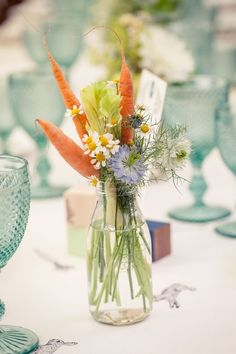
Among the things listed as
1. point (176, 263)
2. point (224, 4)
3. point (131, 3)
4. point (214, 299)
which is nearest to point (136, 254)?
point (214, 299)

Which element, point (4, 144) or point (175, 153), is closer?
point (175, 153)

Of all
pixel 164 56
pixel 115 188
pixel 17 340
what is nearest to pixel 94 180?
pixel 115 188

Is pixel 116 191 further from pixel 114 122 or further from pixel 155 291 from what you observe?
pixel 155 291

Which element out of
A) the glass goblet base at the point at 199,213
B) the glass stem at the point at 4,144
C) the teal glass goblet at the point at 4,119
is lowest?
the glass goblet base at the point at 199,213

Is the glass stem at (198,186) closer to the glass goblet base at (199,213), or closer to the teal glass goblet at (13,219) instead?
the glass goblet base at (199,213)

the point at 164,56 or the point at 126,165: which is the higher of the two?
the point at 164,56

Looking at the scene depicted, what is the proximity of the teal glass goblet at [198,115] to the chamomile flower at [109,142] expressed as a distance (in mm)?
570

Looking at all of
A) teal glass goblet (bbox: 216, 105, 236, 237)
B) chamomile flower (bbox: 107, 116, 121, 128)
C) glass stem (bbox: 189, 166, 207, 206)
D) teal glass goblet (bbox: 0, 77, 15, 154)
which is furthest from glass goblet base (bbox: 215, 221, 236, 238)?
teal glass goblet (bbox: 0, 77, 15, 154)

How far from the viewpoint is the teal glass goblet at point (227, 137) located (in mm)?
1573

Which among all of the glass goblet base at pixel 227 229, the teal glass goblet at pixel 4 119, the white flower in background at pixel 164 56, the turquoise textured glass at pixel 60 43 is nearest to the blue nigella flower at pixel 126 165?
the glass goblet base at pixel 227 229

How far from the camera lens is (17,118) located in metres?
1.92

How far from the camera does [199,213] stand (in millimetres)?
1696

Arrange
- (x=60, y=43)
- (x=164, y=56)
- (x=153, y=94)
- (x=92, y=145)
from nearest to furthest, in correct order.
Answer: (x=92, y=145), (x=153, y=94), (x=164, y=56), (x=60, y=43)

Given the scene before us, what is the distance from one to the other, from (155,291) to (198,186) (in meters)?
0.48
